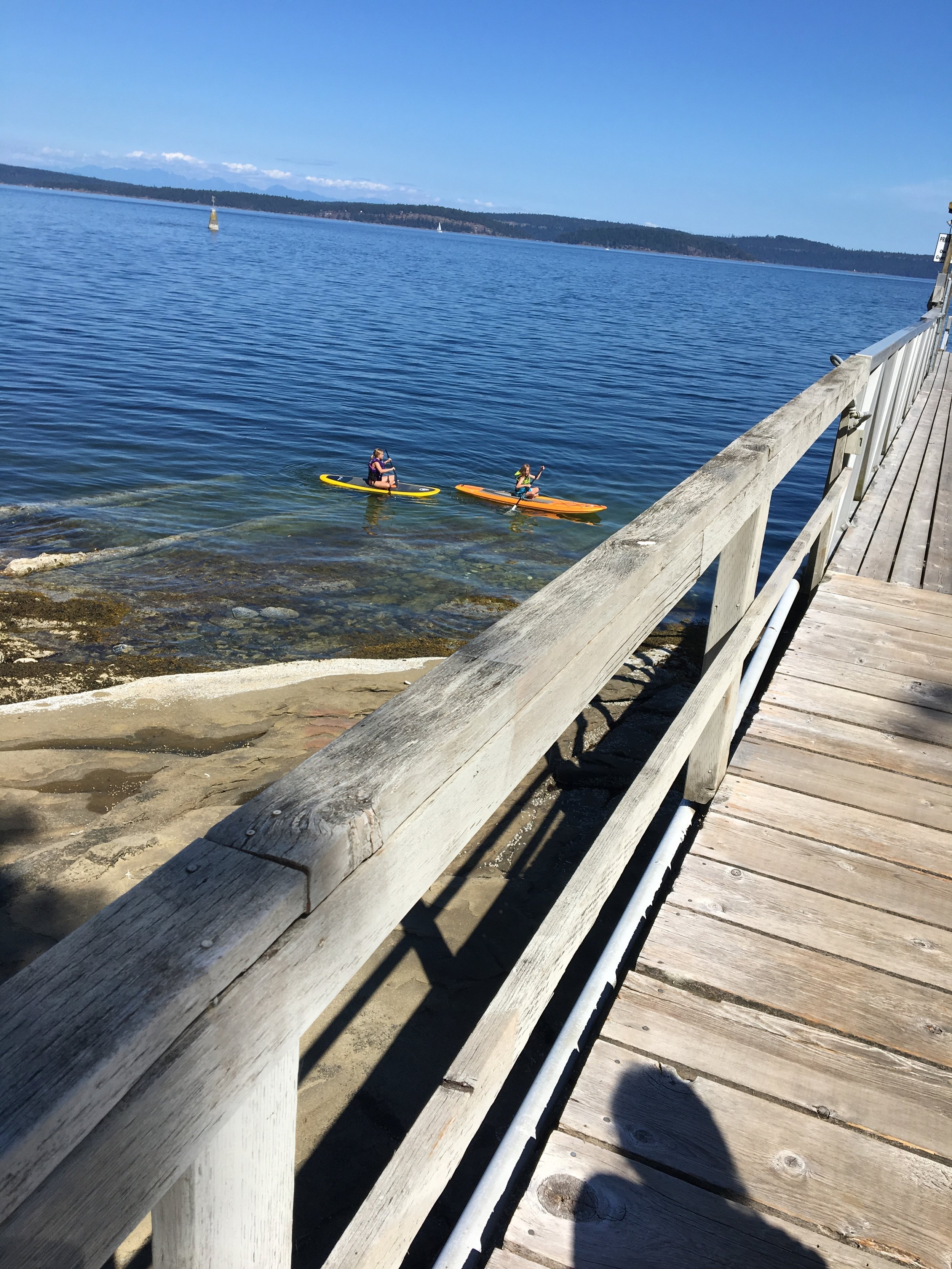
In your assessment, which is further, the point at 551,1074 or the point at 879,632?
the point at 879,632

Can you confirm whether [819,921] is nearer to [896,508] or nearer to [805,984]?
[805,984]

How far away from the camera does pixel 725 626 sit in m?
2.86

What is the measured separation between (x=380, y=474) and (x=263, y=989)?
53.3ft

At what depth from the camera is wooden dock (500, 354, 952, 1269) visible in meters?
1.70

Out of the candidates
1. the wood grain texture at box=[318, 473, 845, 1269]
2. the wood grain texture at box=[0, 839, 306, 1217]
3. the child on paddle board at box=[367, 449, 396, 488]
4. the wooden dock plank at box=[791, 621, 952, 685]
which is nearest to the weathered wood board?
the wood grain texture at box=[318, 473, 845, 1269]

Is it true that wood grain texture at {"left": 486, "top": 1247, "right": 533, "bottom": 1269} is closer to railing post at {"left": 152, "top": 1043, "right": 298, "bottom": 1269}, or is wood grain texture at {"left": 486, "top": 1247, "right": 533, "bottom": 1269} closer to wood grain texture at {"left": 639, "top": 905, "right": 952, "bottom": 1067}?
wood grain texture at {"left": 639, "top": 905, "right": 952, "bottom": 1067}

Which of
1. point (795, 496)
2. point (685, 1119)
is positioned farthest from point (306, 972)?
point (795, 496)

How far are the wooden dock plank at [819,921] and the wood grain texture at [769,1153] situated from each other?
556 millimetres

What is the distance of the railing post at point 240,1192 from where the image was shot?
0.74m

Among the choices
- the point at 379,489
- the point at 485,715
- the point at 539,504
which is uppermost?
the point at 485,715

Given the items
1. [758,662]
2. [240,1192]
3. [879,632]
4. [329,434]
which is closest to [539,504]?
[329,434]

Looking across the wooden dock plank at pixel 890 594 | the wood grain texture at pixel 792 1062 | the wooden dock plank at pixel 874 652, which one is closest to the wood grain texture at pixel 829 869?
the wood grain texture at pixel 792 1062

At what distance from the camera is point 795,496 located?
20.5m

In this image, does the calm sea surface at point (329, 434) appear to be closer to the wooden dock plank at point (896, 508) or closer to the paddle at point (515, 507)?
the paddle at point (515, 507)
